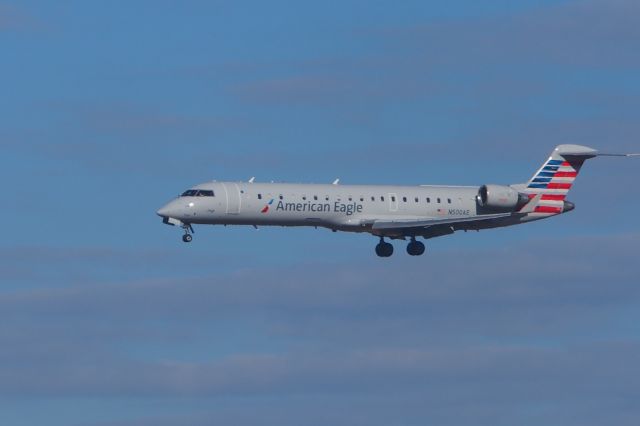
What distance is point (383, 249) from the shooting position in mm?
91688

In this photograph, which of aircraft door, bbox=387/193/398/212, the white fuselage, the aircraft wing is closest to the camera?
the white fuselage

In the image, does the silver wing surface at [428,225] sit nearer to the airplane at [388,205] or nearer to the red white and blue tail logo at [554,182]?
the airplane at [388,205]

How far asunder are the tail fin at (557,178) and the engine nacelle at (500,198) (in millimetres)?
1488

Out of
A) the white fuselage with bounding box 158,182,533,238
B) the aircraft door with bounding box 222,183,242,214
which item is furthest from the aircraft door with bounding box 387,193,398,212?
the aircraft door with bounding box 222,183,242,214

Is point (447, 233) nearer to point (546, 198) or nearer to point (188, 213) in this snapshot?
point (546, 198)

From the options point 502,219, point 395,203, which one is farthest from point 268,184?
point 502,219

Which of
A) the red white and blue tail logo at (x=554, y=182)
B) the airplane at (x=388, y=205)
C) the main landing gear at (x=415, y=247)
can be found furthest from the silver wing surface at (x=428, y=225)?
the red white and blue tail logo at (x=554, y=182)

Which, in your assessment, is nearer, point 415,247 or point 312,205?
point 312,205

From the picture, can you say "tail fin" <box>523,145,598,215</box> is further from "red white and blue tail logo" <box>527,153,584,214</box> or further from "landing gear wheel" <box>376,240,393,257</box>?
"landing gear wheel" <box>376,240,393,257</box>

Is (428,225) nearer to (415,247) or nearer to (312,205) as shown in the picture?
(415,247)

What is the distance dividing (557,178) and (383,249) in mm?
10668

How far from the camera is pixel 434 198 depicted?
297ft

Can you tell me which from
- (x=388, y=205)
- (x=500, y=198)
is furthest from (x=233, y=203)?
(x=500, y=198)

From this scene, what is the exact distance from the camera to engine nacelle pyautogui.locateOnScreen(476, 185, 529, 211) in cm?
9038
